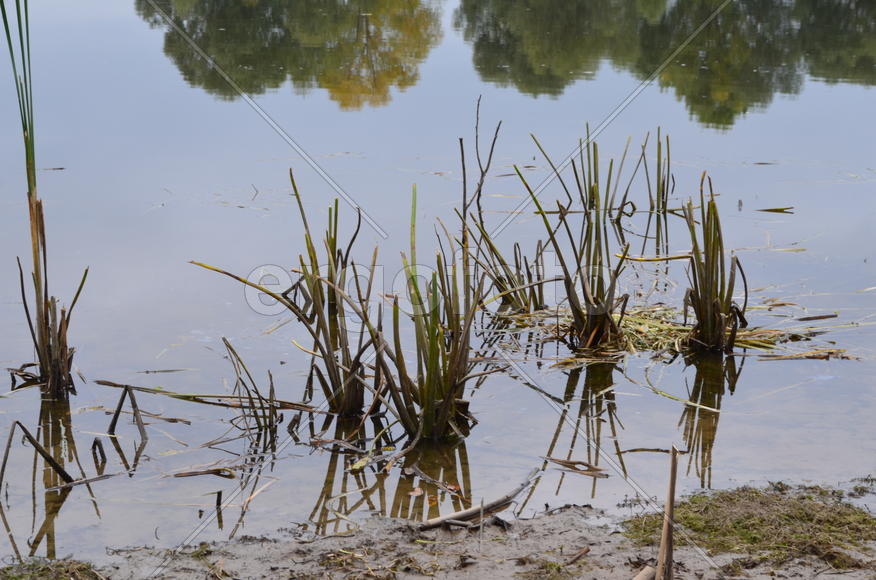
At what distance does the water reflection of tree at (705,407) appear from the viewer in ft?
11.4

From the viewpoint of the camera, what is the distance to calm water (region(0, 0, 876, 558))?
3336mm

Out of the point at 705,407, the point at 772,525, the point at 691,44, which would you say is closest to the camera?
the point at 772,525

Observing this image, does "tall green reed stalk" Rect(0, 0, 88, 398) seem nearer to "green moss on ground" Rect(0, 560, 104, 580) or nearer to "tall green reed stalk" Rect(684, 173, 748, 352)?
"green moss on ground" Rect(0, 560, 104, 580)

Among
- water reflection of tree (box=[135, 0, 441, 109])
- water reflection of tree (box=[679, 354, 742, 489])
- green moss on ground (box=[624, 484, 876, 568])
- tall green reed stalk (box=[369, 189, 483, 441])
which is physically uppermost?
water reflection of tree (box=[135, 0, 441, 109])

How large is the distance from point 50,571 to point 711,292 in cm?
300

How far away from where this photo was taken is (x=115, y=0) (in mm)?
16000

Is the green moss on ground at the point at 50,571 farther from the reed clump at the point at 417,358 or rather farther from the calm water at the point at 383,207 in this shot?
the reed clump at the point at 417,358

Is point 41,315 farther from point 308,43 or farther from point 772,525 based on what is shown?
point 308,43

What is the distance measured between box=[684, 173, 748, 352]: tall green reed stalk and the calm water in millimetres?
192

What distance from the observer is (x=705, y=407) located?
3.93 metres

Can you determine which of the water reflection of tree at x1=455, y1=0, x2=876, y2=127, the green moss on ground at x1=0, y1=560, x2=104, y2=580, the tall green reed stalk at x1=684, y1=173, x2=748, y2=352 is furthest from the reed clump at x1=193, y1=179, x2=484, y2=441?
the water reflection of tree at x1=455, y1=0, x2=876, y2=127

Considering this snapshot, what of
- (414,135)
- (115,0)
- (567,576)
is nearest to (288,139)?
(414,135)

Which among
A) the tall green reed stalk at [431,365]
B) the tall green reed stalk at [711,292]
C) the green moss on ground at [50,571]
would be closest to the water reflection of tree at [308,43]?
the tall green reed stalk at [711,292]

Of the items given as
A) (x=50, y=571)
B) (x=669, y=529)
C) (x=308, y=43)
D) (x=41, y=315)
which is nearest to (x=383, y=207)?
(x=41, y=315)
